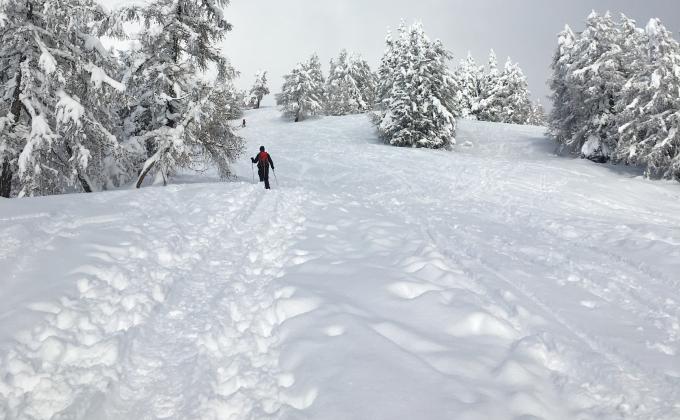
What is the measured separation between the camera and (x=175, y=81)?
1541cm

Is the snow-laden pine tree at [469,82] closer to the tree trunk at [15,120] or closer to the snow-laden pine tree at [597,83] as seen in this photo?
the snow-laden pine tree at [597,83]

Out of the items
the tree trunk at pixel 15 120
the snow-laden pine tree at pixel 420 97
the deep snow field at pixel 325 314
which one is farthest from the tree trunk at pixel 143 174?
the snow-laden pine tree at pixel 420 97

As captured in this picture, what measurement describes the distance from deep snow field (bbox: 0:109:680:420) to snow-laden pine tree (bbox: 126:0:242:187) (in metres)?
4.36

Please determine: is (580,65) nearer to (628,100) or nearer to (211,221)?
(628,100)

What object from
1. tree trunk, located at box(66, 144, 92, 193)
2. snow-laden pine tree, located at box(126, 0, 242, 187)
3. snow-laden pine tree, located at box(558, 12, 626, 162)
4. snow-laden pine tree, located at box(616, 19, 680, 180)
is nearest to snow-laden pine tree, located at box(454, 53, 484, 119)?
snow-laden pine tree, located at box(558, 12, 626, 162)

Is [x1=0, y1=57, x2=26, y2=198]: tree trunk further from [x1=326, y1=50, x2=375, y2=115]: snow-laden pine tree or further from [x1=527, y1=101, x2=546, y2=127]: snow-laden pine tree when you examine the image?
[x1=527, y1=101, x2=546, y2=127]: snow-laden pine tree

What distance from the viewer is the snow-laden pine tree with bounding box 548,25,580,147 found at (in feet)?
99.6

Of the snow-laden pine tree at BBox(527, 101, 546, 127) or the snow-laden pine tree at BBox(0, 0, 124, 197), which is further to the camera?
the snow-laden pine tree at BBox(527, 101, 546, 127)

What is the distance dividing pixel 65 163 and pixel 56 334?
11.2m

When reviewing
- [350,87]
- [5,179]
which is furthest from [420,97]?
[350,87]

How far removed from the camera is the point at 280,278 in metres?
6.68

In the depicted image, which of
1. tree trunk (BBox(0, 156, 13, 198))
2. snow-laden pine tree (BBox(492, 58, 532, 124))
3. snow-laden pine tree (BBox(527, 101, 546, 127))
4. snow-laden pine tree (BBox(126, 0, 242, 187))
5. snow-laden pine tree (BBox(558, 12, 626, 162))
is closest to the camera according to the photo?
tree trunk (BBox(0, 156, 13, 198))

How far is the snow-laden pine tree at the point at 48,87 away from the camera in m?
11.0

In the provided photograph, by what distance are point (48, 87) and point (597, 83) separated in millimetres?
31597
